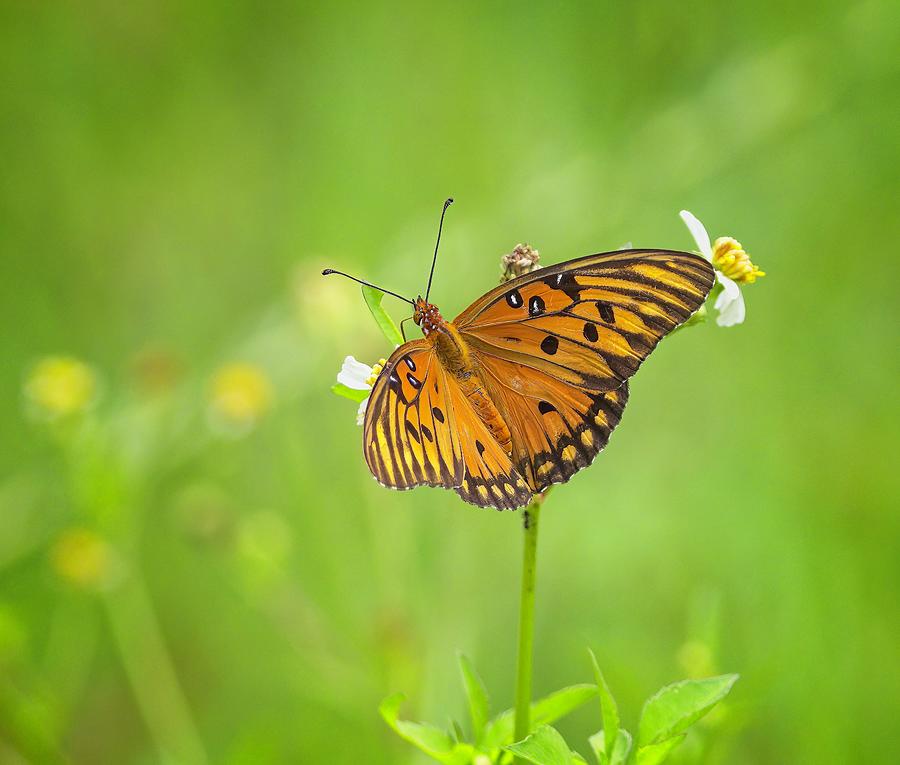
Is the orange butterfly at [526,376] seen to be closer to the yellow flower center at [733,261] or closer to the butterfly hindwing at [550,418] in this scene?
the butterfly hindwing at [550,418]

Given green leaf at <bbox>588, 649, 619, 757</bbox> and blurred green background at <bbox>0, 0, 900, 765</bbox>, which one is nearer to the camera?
green leaf at <bbox>588, 649, 619, 757</bbox>

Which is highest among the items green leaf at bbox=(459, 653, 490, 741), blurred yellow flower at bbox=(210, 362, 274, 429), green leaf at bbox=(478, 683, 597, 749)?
blurred yellow flower at bbox=(210, 362, 274, 429)

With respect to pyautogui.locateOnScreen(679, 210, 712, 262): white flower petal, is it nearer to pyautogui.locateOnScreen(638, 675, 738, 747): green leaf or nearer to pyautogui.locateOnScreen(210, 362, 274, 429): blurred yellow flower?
pyautogui.locateOnScreen(638, 675, 738, 747): green leaf

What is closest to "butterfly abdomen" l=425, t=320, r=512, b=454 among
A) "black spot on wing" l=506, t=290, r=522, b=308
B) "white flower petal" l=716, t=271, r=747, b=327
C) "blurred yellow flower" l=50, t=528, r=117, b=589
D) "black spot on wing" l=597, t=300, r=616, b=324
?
"black spot on wing" l=506, t=290, r=522, b=308

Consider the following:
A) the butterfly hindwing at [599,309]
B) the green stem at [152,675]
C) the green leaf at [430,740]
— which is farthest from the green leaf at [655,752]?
the green stem at [152,675]

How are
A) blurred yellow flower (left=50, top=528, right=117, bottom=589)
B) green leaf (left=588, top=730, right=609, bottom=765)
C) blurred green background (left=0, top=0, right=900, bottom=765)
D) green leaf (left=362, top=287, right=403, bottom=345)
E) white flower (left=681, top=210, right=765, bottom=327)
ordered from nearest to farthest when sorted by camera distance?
green leaf (left=588, top=730, right=609, bottom=765) < green leaf (left=362, top=287, right=403, bottom=345) < white flower (left=681, top=210, right=765, bottom=327) < blurred yellow flower (left=50, top=528, right=117, bottom=589) < blurred green background (left=0, top=0, right=900, bottom=765)

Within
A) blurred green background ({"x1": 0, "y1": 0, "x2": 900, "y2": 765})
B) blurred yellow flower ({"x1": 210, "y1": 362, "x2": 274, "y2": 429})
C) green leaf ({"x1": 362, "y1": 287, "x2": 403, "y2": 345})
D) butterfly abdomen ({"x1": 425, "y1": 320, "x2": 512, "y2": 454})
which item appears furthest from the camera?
blurred yellow flower ({"x1": 210, "y1": 362, "x2": 274, "y2": 429})

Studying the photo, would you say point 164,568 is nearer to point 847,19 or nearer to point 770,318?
point 770,318
